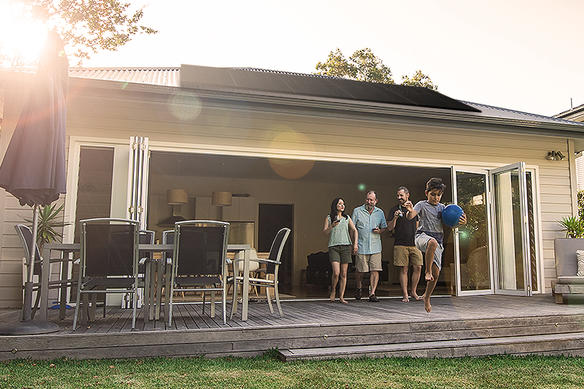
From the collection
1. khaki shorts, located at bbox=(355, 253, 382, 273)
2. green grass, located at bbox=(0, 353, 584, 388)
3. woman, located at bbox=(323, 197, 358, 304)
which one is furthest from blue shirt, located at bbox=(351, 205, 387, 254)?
green grass, located at bbox=(0, 353, 584, 388)

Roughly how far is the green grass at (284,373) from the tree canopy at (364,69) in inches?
678

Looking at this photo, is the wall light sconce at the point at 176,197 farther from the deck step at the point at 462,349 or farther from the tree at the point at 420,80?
the tree at the point at 420,80

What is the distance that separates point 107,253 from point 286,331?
1.58 meters

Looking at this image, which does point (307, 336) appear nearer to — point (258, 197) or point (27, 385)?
point (27, 385)

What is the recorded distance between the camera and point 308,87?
24.1 ft

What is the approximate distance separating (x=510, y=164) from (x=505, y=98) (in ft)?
41.6

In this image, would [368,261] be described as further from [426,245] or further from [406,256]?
[426,245]

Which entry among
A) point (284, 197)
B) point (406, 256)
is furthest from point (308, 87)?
point (284, 197)

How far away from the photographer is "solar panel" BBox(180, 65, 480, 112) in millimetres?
6453

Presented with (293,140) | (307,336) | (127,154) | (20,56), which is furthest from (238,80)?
(20,56)

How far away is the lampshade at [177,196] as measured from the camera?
10.8 metres

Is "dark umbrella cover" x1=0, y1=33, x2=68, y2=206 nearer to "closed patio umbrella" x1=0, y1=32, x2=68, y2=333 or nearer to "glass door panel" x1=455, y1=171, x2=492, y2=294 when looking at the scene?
"closed patio umbrella" x1=0, y1=32, x2=68, y2=333

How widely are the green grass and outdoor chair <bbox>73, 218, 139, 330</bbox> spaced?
716 millimetres

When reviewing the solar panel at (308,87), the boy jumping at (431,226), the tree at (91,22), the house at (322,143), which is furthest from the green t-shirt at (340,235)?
the tree at (91,22)
